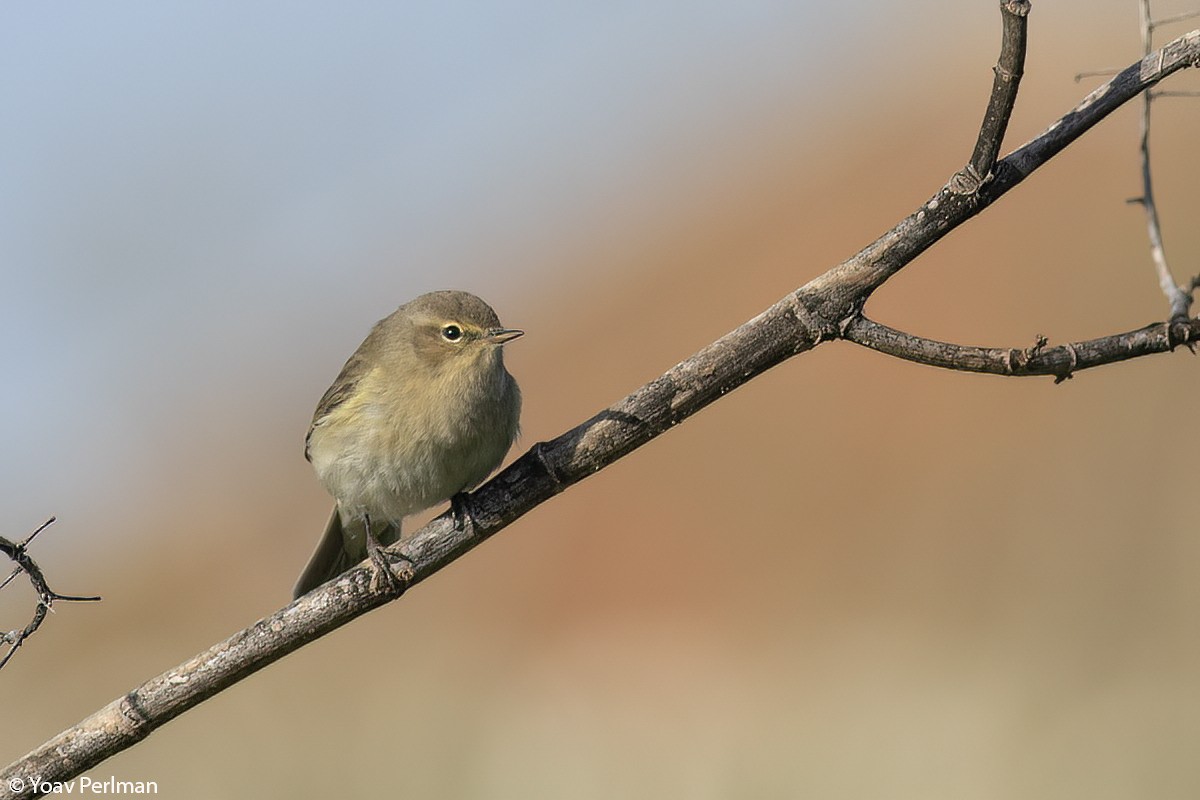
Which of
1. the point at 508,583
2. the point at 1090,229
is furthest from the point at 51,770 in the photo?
the point at 1090,229

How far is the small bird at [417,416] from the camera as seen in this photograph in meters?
4.91

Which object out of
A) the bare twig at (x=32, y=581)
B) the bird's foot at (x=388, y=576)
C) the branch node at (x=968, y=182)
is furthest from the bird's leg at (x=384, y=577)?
the branch node at (x=968, y=182)

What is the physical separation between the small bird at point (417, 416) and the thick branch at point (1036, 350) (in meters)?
2.30

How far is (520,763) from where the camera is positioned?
7926mm

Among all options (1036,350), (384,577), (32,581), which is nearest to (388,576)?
(384,577)

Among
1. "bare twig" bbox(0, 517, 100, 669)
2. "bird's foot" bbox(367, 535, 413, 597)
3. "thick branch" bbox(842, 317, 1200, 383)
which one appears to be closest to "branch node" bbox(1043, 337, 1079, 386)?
"thick branch" bbox(842, 317, 1200, 383)

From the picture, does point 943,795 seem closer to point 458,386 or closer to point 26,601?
point 458,386

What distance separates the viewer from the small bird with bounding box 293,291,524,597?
4914mm

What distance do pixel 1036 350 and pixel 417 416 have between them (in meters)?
2.87

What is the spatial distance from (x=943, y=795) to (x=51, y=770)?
533 centimetres

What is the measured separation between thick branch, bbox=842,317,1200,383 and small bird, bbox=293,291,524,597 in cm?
230

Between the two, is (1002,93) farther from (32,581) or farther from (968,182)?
(32,581)

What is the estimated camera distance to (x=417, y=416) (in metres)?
5.02

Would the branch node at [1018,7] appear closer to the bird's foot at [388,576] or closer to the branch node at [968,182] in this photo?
the branch node at [968,182]
